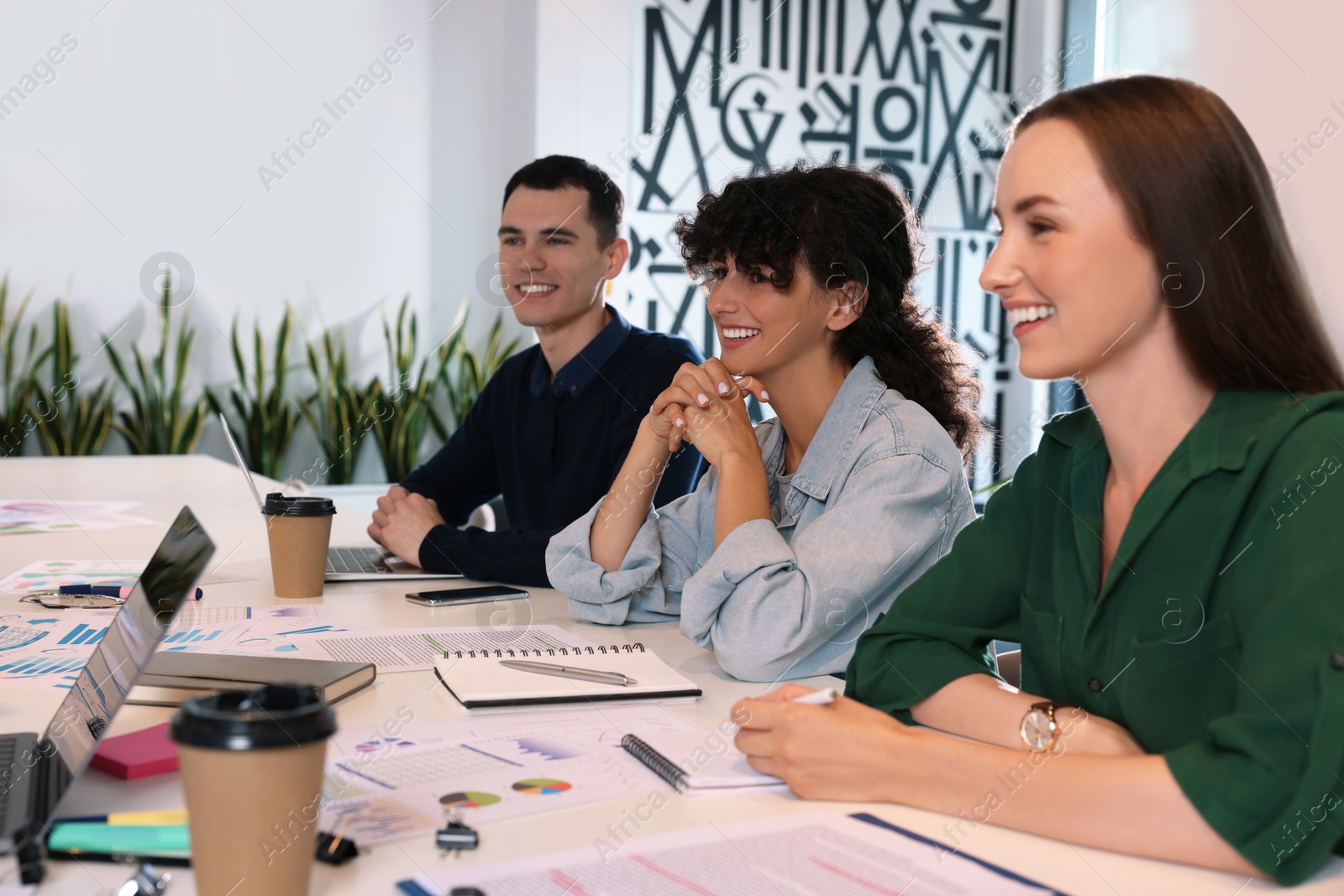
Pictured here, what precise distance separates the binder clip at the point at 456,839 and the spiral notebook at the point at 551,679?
1.14 ft

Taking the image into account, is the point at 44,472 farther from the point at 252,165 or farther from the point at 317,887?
the point at 317,887

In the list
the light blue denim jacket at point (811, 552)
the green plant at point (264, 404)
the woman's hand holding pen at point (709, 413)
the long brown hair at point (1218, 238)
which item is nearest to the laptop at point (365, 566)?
the light blue denim jacket at point (811, 552)

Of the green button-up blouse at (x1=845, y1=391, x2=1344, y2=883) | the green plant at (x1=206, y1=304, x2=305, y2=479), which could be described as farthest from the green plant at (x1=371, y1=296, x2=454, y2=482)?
the green button-up blouse at (x1=845, y1=391, x2=1344, y2=883)

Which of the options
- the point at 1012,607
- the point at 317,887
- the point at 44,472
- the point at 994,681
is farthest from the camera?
the point at 44,472

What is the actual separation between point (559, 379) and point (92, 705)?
5.69 feet

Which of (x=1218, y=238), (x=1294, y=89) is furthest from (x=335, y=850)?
(x=1294, y=89)

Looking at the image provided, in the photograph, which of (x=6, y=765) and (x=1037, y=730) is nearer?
(x=6, y=765)

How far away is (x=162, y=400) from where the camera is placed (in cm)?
462

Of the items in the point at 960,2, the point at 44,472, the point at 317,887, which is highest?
the point at 960,2

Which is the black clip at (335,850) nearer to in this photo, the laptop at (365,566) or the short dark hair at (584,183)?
the laptop at (365,566)

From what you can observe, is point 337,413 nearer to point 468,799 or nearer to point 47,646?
point 47,646

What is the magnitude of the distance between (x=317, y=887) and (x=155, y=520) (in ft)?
6.50

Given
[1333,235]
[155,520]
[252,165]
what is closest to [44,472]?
[155,520]

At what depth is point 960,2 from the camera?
5371mm
